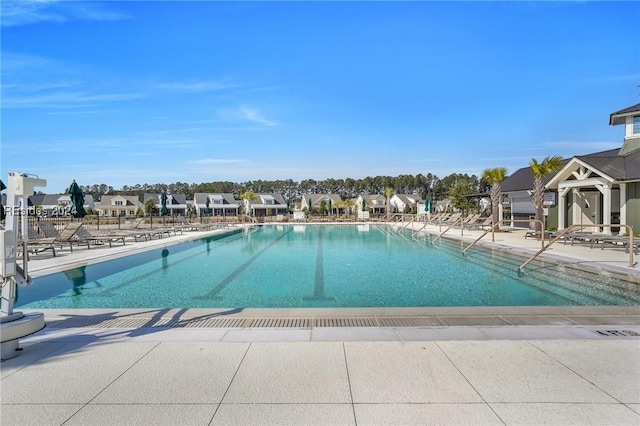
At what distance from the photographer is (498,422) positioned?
265 cm

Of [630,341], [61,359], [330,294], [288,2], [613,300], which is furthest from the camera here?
[288,2]

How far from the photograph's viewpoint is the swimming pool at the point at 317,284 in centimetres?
707

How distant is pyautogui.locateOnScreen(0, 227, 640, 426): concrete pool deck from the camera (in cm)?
279

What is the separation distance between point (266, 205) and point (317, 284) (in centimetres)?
5760

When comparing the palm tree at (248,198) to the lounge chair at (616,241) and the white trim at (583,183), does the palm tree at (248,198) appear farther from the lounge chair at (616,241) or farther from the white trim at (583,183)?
the lounge chair at (616,241)

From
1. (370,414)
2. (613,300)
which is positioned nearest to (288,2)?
(613,300)

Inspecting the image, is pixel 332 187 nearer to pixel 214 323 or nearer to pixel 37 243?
pixel 37 243

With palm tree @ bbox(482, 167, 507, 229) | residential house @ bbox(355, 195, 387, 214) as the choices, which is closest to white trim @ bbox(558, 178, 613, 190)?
palm tree @ bbox(482, 167, 507, 229)

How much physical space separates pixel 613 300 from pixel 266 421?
274 inches

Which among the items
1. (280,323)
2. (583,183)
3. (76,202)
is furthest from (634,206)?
(76,202)

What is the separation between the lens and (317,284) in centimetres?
881

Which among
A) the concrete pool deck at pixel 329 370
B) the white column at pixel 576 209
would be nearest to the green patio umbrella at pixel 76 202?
the concrete pool deck at pixel 329 370

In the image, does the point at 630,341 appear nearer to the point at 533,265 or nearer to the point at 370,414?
the point at 370,414

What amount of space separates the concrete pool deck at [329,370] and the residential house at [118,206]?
6844 centimetres
